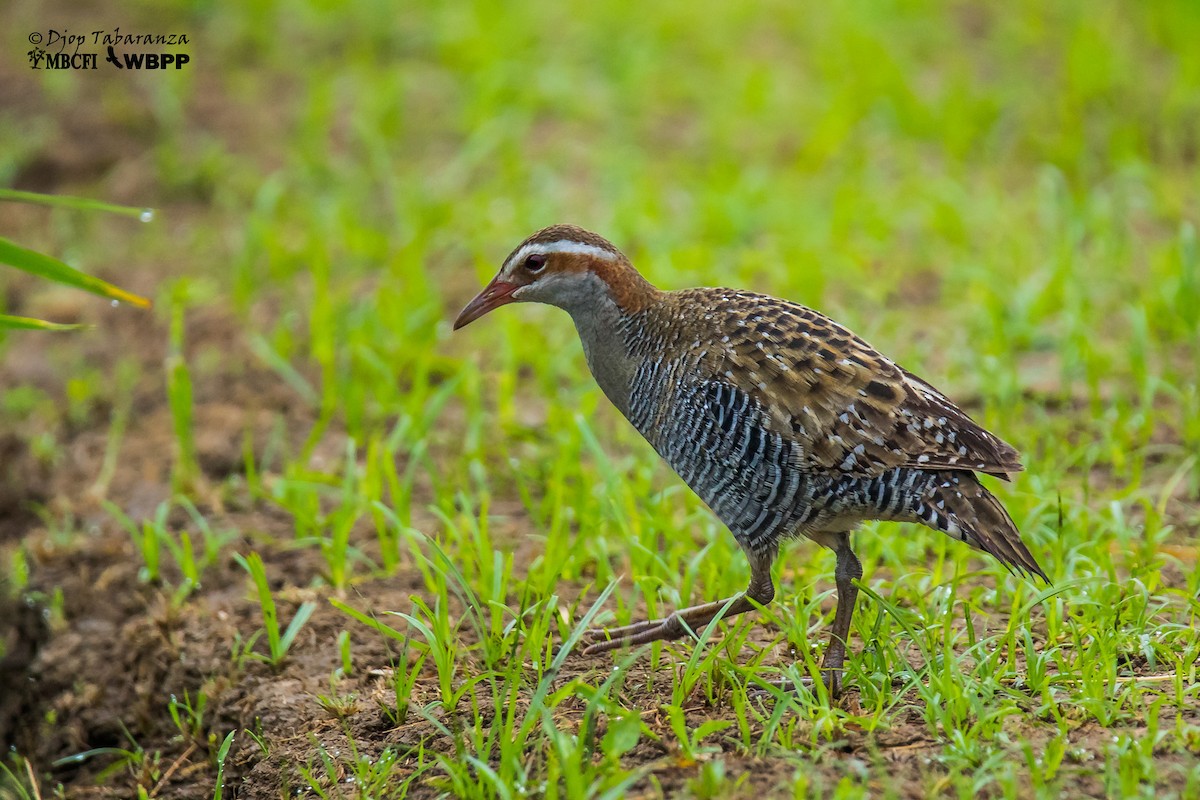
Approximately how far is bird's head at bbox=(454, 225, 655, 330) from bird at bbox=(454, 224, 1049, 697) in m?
0.16

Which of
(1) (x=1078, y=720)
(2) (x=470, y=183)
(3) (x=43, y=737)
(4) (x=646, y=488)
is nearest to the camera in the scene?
(1) (x=1078, y=720)

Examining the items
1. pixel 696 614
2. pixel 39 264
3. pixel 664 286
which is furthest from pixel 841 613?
pixel 664 286

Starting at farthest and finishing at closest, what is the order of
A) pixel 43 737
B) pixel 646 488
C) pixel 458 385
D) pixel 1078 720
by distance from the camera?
pixel 458 385 < pixel 646 488 < pixel 43 737 < pixel 1078 720

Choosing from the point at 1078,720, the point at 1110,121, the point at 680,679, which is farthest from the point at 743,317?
the point at 1110,121

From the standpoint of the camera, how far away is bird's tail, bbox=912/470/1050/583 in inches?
139

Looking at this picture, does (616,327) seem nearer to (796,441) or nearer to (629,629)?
(796,441)

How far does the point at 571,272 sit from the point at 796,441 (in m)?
0.97

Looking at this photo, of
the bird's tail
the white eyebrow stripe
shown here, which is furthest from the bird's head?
the bird's tail

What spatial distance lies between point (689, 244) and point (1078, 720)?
3820 millimetres

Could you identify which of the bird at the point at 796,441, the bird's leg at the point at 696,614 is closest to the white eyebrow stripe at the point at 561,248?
the bird at the point at 796,441

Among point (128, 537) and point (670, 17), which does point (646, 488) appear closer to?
point (128, 537)

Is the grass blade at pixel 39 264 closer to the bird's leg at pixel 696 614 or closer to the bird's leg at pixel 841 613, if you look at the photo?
the bird's leg at pixel 696 614

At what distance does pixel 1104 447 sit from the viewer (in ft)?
16.8

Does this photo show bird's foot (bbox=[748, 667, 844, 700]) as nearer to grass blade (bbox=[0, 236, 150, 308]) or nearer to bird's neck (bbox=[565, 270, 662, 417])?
bird's neck (bbox=[565, 270, 662, 417])
